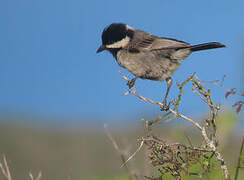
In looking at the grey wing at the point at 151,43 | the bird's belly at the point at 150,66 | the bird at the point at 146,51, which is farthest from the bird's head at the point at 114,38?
the bird's belly at the point at 150,66

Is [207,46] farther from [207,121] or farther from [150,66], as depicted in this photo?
[207,121]

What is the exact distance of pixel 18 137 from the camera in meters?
13.8

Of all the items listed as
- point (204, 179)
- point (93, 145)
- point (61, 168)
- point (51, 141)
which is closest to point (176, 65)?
point (204, 179)

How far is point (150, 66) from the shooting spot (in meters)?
5.50

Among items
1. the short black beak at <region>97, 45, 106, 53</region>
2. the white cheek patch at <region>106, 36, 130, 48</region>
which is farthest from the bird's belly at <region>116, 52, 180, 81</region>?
the short black beak at <region>97, 45, 106, 53</region>

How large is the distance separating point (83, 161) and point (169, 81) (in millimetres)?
6972

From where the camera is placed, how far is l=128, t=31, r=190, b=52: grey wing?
5380 millimetres

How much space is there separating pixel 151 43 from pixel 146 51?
0.75ft

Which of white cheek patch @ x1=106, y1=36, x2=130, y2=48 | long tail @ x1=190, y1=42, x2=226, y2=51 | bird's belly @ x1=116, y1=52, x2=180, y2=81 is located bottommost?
→ bird's belly @ x1=116, y1=52, x2=180, y2=81

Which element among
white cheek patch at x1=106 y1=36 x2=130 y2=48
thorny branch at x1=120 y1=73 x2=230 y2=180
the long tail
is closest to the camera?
thorny branch at x1=120 y1=73 x2=230 y2=180

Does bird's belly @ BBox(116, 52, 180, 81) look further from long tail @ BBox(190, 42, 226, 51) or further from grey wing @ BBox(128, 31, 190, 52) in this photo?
long tail @ BBox(190, 42, 226, 51)

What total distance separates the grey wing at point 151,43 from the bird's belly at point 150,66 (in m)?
0.15

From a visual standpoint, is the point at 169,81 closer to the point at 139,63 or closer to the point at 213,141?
the point at 139,63

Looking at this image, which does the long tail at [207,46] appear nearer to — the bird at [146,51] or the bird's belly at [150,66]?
the bird at [146,51]
